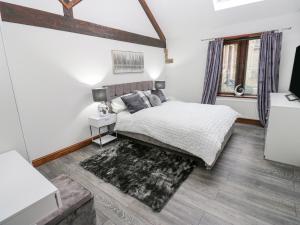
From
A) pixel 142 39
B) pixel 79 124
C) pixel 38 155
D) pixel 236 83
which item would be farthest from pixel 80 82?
pixel 236 83

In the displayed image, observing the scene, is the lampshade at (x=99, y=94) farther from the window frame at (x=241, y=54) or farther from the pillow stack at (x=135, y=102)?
the window frame at (x=241, y=54)

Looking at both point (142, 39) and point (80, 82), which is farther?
point (142, 39)

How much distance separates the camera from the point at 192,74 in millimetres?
4852

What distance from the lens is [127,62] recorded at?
3.99 meters

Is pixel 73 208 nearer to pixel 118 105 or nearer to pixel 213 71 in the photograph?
pixel 118 105

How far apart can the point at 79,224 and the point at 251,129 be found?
3826 mm

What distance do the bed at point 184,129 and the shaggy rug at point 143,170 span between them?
183 mm

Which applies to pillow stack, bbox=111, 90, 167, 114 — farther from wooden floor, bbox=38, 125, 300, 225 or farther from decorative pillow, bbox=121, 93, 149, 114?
wooden floor, bbox=38, 125, 300, 225

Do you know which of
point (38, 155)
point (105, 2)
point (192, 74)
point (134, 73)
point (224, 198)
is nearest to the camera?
point (224, 198)

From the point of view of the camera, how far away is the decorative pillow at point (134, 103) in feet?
11.0

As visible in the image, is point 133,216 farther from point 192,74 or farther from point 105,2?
point 192,74

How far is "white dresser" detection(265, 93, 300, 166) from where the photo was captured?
228 cm

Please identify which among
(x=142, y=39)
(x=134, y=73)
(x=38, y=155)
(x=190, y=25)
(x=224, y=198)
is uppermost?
(x=190, y=25)

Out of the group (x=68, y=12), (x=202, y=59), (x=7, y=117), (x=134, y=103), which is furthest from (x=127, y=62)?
(x=7, y=117)
